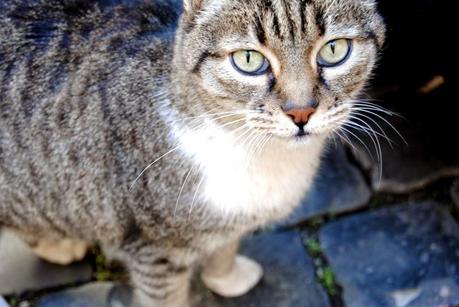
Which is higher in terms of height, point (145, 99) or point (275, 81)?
point (275, 81)

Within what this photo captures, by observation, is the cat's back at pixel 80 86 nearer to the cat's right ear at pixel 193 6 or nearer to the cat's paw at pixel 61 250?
the cat's right ear at pixel 193 6

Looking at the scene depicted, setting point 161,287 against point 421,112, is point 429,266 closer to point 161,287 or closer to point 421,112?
point 421,112

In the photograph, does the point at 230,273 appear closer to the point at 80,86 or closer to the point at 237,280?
the point at 237,280

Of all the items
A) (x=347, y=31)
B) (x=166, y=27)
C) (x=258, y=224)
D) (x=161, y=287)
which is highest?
(x=347, y=31)

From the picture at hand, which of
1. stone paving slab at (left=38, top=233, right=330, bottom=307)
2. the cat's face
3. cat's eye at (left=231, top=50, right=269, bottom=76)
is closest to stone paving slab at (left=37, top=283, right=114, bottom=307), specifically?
stone paving slab at (left=38, top=233, right=330, bottom=307)

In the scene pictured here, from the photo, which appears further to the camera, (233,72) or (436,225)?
(436,225)

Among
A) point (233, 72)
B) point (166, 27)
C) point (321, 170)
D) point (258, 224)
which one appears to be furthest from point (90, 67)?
point (321, 170)

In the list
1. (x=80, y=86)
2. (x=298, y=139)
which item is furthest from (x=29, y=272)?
(x=298, y=139)
